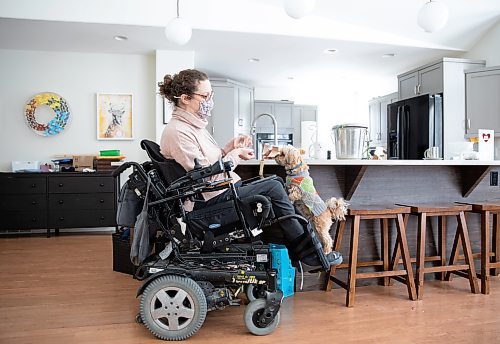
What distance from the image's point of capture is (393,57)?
613 centimetres

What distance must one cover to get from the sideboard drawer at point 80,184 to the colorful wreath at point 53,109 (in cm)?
79

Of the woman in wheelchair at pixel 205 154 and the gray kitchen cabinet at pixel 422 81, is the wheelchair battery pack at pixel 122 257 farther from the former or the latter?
the gray kitchen cabinet at pixel 422 81

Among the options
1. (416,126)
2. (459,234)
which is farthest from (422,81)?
(459,234)

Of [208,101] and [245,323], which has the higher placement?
[208,101]

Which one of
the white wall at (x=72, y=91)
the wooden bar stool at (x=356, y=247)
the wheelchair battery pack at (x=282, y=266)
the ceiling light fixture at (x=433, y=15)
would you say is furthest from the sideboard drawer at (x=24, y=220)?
the ceiling light fixture at (x=433, y=15)

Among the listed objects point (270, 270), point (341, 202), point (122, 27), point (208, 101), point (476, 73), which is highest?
point (122, 27)

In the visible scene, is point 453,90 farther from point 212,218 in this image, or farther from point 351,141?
point 212,218

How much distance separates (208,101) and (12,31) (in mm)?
3565

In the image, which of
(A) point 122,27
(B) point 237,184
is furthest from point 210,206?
(A) point 122,27

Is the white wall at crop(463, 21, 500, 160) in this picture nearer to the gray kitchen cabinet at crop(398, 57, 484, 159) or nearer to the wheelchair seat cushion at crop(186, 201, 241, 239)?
the gray kitchen cabinet at crop(398, 57, 484, 159)

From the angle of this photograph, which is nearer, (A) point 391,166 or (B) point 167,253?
(B) point 167,253

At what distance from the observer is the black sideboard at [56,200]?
16.9 ft

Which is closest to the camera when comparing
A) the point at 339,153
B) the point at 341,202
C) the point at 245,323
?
the point at 245,323

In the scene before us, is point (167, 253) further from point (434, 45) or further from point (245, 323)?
point (434, 45)
